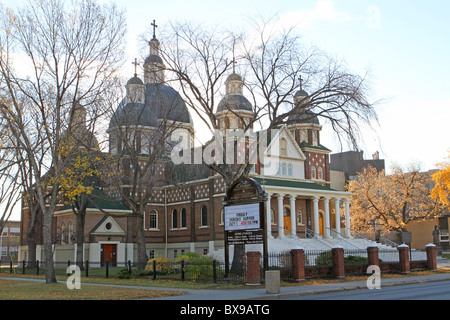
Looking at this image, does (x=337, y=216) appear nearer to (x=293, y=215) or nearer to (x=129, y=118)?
(x=293, y=215)

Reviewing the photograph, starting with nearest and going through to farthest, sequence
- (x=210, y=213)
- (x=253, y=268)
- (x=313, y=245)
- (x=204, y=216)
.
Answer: (x=253, y=268), (x=313, y=245), (x=210, y=213), (x=204, y=216)

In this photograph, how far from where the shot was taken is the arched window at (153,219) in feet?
168

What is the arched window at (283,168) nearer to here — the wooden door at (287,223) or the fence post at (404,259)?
the wooden door at (287,223)

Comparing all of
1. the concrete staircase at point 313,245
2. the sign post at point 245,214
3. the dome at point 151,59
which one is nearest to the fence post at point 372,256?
the concrete staircase at point 313,245

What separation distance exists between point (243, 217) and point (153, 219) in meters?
28.9

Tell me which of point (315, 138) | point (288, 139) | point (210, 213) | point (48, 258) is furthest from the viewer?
point (315, 138)

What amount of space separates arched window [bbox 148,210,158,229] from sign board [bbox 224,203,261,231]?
90.6 feet

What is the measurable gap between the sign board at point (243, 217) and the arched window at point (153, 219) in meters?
Result: 27.6

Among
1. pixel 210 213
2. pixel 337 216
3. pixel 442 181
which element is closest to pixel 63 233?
pixel 210 213

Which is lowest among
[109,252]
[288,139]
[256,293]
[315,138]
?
[109,252]

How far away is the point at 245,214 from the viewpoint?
24172 mm

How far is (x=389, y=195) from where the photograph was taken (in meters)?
59.2
